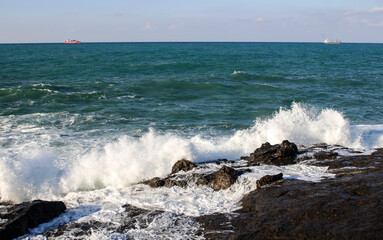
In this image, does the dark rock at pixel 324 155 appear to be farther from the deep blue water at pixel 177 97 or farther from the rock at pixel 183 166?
the deep blue water at pixel 177 97

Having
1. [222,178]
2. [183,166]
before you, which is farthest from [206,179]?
[183,166]

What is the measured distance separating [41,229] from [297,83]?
24.2 m

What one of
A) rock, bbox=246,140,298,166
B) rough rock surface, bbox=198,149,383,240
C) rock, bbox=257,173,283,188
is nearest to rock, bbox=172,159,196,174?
rock, bbox=246,140,298,166

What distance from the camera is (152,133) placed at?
1218 cm

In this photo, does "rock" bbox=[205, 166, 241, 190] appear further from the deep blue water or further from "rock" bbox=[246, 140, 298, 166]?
the deep blue water

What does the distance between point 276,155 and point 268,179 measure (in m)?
2.06

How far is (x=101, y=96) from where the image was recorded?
21.7 metres

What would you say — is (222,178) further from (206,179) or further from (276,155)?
(276,155)

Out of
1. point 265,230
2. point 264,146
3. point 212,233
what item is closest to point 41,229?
point 212,233

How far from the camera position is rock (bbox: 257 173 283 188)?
313 inches

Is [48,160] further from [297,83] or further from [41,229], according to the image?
[297,83]

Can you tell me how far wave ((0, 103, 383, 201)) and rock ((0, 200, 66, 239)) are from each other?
207cm

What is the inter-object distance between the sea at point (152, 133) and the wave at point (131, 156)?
1.3 inches

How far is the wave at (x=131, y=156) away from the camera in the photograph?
9523 millimetres
